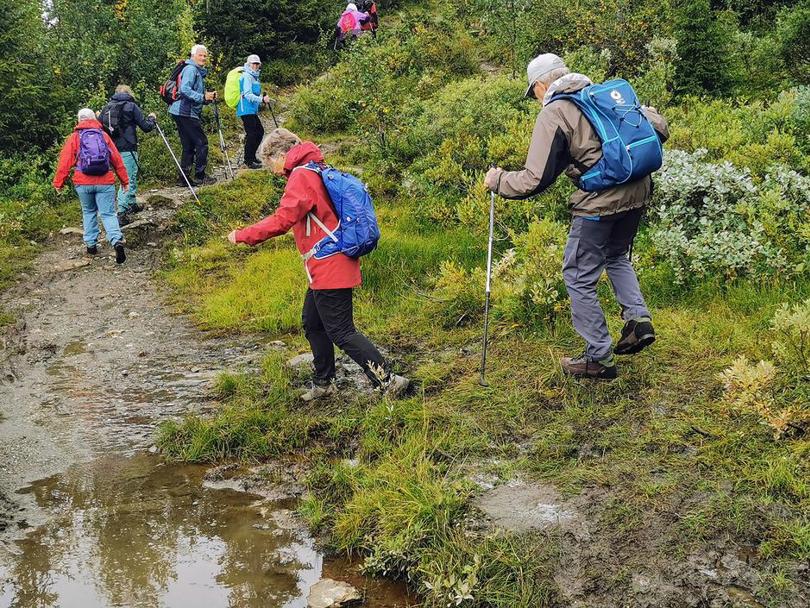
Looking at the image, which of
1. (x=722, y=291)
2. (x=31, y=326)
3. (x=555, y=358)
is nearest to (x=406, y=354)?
(x=555, y=358)

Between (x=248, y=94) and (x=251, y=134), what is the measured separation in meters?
0.90

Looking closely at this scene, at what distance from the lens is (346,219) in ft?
20.1

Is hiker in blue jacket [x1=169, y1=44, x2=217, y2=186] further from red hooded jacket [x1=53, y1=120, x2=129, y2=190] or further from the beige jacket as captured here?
the beige jacket

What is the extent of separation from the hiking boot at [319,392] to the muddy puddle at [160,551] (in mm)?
1242

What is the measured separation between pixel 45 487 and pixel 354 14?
1596cm

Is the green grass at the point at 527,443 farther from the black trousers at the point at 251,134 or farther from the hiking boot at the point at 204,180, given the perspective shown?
the black trousers at the point at 251,134

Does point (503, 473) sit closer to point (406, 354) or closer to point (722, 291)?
point (406, 354)

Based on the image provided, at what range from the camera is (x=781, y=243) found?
7.12 metres

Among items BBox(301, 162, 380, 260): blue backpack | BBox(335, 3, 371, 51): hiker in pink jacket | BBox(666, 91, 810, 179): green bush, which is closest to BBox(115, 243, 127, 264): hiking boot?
BBox(301, 162, 380, 260): blue backpack

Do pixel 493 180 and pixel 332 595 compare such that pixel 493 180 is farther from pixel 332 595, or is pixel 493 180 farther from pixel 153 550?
pixel 153 550

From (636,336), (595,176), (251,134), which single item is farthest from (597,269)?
(251,134)

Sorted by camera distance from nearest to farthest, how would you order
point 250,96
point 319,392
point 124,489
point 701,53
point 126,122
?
1. point 124,489
2. point 319,392
3. point 701,53
4. point 126,122
5. point 250,96

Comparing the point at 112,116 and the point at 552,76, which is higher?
the point at 112,116

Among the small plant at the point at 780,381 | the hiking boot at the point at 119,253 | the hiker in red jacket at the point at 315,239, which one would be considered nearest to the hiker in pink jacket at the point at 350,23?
the hiking boot at the point at 119,253
